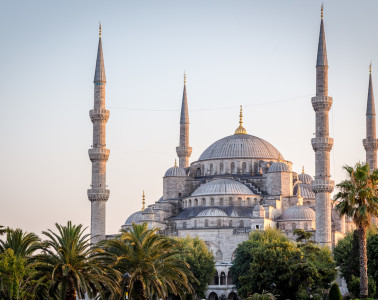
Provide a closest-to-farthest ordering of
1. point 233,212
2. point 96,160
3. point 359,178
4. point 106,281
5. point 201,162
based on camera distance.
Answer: point 106,281, point 359,178, point 96,160, point 233,212, point 201,162

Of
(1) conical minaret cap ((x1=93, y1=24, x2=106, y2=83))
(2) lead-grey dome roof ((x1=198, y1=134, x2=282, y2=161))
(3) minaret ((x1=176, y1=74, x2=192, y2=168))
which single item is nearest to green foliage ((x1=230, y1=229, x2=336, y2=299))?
(1) conical minaret cap ((x1=93, y1=24, x2=106, y2=83))

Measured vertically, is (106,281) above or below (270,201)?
below

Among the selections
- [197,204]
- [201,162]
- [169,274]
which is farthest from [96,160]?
[169,274]

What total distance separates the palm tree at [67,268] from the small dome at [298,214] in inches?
1545

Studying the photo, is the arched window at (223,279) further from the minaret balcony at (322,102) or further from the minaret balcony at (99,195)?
the minaret balcony at (322,102)

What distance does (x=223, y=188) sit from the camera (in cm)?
7688

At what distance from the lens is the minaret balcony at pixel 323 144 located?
2569 inches

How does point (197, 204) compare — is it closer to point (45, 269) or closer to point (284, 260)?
point (284, 260)

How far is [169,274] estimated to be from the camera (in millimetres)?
38125

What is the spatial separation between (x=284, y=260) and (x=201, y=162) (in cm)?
3446

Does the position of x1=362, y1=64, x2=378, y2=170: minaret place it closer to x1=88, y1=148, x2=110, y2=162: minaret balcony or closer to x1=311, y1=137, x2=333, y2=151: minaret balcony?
x1=311, y1=137, x2=333, y2=151: minaret balcony

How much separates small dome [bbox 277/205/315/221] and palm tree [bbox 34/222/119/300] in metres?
39.2

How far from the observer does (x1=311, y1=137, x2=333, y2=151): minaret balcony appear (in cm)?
6525

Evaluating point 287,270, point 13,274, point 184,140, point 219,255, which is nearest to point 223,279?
point 219,255
